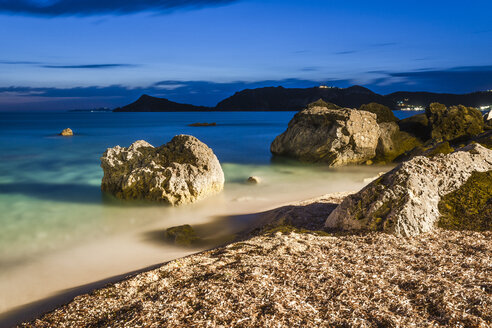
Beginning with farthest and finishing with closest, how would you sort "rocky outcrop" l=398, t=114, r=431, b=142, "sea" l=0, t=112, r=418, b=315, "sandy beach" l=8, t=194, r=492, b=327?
"rocky outcrop" l=398, t=114, r=431, b=142 < "sea" l=0, t=112, r=418, b=315 < "sandy beach" l=8, t=194, r=492, b=327

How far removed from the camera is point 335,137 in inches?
566

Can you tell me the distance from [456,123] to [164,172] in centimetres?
1341

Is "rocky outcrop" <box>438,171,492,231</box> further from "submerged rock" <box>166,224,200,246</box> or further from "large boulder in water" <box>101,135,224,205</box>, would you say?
"large boulder in water" <box>101,135,224,205</box>

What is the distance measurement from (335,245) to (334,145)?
10360 mm

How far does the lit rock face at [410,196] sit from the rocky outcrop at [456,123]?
10.3 meters

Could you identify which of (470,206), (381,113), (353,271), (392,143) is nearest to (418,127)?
(381,113)

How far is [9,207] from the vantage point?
923cm

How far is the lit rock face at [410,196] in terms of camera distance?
478 cm

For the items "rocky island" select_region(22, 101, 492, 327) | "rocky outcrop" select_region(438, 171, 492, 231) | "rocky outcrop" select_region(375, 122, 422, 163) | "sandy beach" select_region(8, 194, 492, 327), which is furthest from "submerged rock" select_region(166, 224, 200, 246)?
"rocky outcrop" select_region(375, 122, 422, 163)

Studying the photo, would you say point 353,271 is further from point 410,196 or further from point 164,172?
point 164,172

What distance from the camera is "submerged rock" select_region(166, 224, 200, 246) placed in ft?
20.7

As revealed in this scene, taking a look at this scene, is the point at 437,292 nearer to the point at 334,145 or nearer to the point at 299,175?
the point at 299,175

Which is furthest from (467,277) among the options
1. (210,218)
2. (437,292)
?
(210,218)

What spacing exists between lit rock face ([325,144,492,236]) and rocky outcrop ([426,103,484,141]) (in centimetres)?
1027
